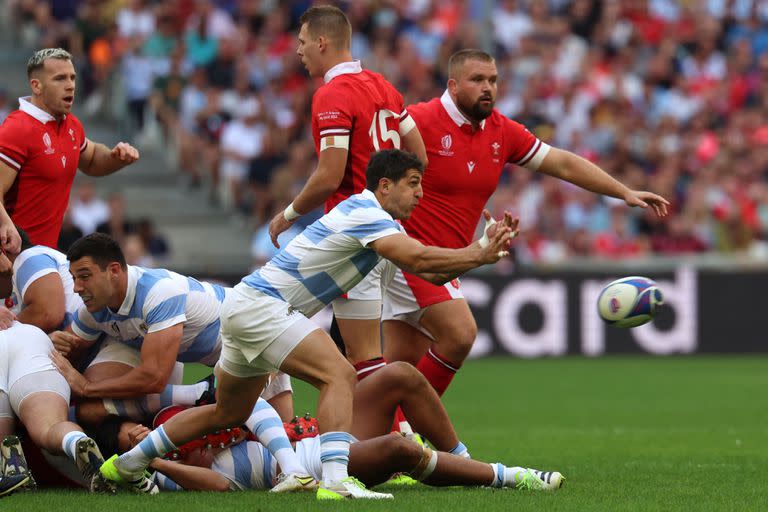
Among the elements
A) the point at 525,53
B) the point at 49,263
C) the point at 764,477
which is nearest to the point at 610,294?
the point at 764,477

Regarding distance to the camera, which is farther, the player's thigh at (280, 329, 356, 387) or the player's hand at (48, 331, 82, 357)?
the player's hand at (48, 331, 82, 357)

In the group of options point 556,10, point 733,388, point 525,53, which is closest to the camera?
point 733,388

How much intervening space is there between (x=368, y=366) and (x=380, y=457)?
1.26 m

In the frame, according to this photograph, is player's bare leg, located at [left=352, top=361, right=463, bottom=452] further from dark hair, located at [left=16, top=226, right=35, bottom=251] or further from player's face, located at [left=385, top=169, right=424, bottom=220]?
dark hair, located at [left=16, top=226, right=35, bottom=251]

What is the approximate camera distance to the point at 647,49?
25.9 metres

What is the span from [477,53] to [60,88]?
285 centimetres

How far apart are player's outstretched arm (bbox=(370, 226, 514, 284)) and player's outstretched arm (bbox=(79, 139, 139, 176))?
10.4 feet

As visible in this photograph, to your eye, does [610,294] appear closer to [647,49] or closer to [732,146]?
[732,146]

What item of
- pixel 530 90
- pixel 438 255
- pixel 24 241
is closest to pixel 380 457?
pixel 438 255

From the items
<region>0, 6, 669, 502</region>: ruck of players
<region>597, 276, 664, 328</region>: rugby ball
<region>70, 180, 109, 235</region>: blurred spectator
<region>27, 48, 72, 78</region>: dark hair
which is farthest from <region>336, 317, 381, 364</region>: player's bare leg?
<region>70, 180, 109, 235</region>: blurred spectator

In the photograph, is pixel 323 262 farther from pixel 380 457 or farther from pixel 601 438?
pixel 601 438

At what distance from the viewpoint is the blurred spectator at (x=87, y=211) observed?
20.0 meters

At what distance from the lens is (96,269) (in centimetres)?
834

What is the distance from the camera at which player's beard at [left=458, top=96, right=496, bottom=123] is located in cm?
1014
